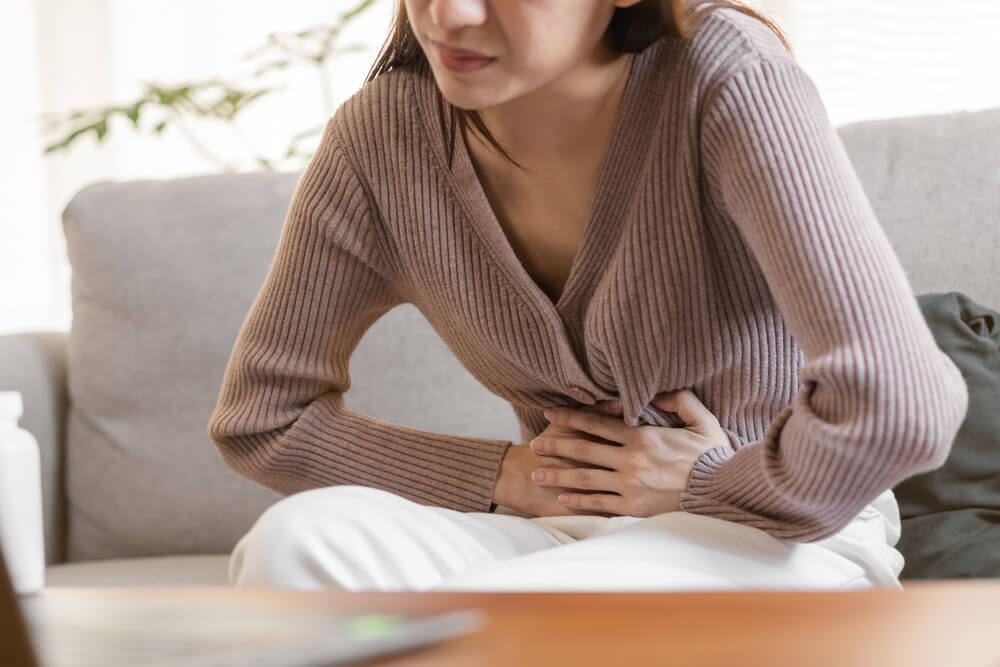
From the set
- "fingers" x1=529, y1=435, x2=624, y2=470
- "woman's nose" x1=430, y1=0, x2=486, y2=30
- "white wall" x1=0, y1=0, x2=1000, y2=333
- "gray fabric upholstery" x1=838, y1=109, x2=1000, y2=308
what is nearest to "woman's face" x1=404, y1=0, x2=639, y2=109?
"woman's nose" x1=430, y1=0, x2=486, y2=30

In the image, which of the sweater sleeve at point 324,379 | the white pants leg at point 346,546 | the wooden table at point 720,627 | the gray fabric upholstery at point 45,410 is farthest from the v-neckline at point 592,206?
the gray fabric upholstery at point 45,410

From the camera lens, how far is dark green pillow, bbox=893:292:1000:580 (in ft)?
3.69

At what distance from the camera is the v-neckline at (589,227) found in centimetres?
96

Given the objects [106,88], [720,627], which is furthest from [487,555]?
[106,88]

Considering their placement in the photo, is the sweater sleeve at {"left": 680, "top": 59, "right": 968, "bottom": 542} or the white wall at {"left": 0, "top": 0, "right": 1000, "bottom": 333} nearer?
the sweater sleeve at {"left": 680, "top": 59, "right": 968, "bottom": 542}

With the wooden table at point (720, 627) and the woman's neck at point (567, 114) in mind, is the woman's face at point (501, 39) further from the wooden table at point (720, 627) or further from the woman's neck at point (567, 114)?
the wooden table at point (720, 627)

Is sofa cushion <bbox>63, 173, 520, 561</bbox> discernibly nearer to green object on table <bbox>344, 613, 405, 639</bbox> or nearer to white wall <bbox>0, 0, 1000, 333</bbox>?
white wall <bbox>0, 0, 1000, 333</bbox>

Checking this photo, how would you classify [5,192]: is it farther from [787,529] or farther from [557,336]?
[787,529]

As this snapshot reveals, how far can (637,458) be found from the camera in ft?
3.16

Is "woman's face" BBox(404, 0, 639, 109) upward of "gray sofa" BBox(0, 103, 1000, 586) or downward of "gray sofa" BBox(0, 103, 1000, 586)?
upward

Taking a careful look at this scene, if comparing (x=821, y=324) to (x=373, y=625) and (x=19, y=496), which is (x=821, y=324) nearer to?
(x=373, y=625)

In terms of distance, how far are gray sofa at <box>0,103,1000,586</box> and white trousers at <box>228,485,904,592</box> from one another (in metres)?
0.71

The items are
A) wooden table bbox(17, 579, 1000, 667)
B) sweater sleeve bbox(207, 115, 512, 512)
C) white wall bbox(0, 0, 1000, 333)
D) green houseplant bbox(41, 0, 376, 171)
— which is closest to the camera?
wooden table bbox(17, 579, 1000, 667)

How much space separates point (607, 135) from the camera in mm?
993
